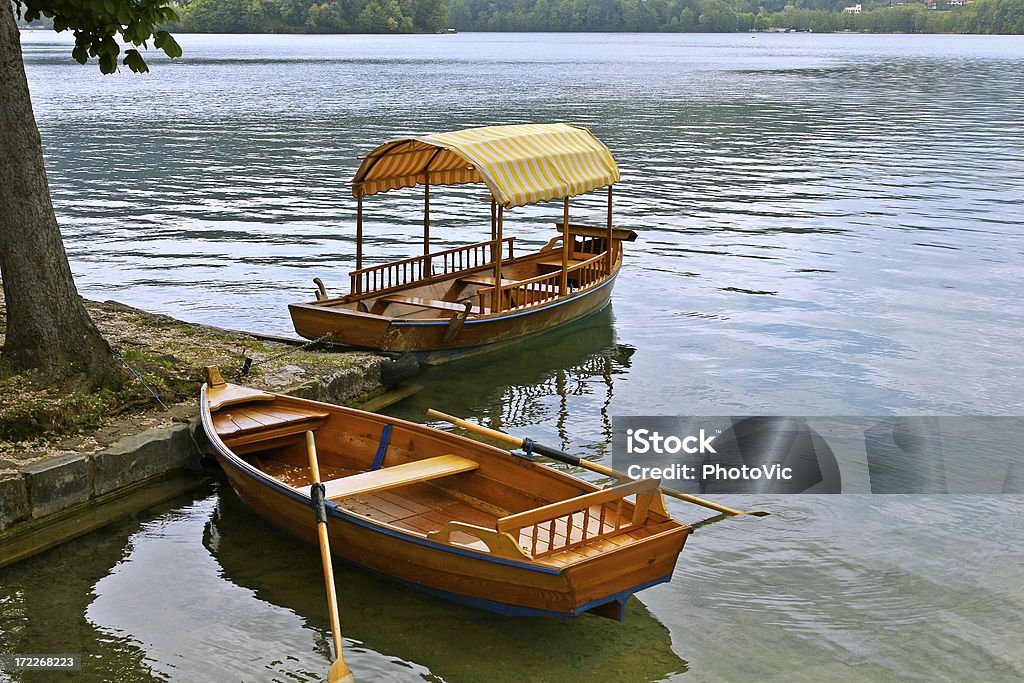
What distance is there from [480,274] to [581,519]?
32.0ft

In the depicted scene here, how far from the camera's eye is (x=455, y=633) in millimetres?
9070

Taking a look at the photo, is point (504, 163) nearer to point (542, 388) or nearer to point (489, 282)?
point (489, 282)

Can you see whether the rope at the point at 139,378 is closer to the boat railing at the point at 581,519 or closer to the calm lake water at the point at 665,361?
the calm lake water at the point at 665,361

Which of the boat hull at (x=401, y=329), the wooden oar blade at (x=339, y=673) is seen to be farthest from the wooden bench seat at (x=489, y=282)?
the wooden oar blade at (x=339, y=673)

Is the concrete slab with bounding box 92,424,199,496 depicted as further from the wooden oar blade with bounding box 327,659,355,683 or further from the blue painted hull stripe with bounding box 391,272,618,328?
the wooden oar blade with bounding box 327,659,355,683

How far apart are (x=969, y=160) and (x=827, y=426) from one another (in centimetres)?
2913

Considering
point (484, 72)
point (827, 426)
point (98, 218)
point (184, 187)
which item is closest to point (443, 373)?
point (827, 426)

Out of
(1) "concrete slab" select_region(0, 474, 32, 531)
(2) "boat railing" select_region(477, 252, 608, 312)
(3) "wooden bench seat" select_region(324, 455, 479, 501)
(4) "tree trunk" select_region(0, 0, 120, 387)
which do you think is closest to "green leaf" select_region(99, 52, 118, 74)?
(4) "tree trunk" select_region(0, 0, 120, 387)

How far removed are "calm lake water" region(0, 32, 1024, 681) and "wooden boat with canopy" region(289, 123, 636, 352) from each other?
0.70 metres

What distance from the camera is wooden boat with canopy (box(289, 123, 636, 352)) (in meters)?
15.5

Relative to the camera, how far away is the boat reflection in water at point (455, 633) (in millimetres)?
8664

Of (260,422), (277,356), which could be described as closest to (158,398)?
(260,422)

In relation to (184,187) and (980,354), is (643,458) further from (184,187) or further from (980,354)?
(184,187)

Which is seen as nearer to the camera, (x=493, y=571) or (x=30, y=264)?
(x=493, y=571)
